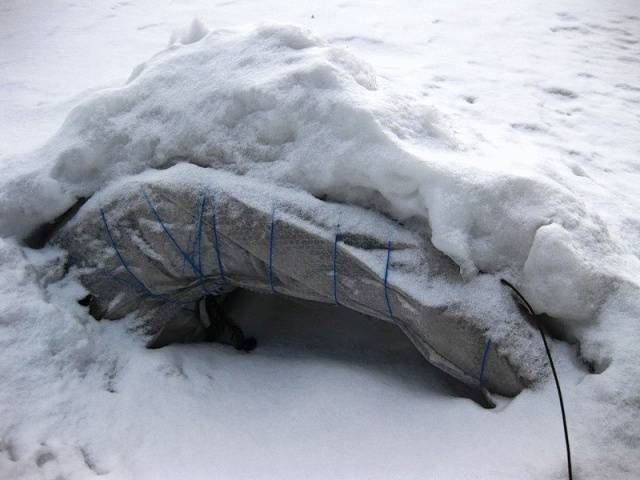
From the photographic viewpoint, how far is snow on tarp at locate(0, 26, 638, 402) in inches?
64.1

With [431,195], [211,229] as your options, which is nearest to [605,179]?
[431,195]

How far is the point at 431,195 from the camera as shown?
1678 mm

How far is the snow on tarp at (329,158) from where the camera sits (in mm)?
1627

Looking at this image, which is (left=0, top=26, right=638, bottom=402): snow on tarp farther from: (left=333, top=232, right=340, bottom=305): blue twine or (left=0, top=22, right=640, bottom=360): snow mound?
(left=333, top=232, right=340, bottom=305): blue twine

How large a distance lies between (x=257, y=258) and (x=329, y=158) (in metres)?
0.44

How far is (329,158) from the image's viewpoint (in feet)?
5.91

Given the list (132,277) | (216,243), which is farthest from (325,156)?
(132,277)

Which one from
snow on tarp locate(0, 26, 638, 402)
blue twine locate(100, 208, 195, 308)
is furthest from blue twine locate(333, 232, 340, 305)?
blue twine locate(100, 208, 195, 308)

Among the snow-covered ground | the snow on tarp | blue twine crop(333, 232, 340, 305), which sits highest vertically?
the snow on tarp

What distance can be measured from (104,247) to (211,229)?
1.58 ft

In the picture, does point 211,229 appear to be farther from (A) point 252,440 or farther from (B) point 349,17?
(B) point 349,17

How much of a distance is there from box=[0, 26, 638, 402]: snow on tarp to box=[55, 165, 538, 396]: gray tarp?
0.22ft

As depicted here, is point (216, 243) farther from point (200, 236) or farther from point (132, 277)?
point (132, 277)

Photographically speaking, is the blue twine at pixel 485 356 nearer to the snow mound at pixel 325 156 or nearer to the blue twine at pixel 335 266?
the snow mound at pixel 325 156
